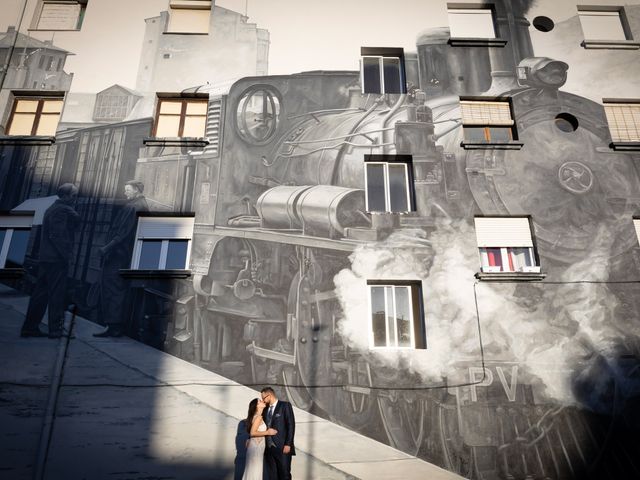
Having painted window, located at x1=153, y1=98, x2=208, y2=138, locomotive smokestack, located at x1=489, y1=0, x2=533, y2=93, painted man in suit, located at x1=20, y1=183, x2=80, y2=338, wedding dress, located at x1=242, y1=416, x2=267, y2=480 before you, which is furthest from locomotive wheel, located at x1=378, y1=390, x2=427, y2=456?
locomotive smokestack, located at x1=489, y1=0, x2=533, y2=93

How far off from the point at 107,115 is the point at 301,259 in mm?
6253

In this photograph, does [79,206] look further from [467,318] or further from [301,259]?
[467,318]

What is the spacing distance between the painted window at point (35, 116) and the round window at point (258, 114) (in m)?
4.83

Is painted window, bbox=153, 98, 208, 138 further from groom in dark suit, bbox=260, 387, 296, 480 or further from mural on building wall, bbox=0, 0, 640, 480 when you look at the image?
groom in dark suit, bbox=260, 387, 296, 480

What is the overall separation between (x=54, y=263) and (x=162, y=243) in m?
2.27

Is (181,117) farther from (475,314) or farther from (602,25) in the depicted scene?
(602,25)

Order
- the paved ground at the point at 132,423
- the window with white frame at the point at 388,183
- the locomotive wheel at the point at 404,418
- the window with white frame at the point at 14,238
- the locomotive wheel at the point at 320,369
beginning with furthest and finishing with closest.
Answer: the window with white frame at the point at 388,183, the window with white frame at the point at 14,238, the locomotive wheel at the point at 320,369, the locomotive wheel at the point at 404,418, the paved ground at the point at 132,423

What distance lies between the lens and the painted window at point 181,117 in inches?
474

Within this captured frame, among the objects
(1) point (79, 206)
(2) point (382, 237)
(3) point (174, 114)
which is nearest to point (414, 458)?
(2) point (382, 237)

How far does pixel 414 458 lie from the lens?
8844mm

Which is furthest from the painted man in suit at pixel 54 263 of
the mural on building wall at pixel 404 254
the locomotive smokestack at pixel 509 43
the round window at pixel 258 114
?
the locomotive smokestack at pixel 509 43

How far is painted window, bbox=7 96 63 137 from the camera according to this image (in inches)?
481

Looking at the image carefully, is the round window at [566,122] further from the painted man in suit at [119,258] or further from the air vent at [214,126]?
the painted man in suit at [119,258]

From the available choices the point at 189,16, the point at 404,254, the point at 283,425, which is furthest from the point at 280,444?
the point at 189,16
